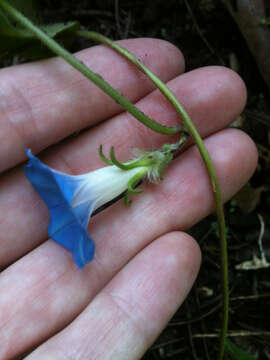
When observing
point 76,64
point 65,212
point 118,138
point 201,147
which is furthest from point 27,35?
point 201,147

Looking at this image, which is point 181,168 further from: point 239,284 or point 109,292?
point 239,284

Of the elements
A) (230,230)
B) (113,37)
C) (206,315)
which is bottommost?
(206,315)

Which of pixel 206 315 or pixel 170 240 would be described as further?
pixel 206 315

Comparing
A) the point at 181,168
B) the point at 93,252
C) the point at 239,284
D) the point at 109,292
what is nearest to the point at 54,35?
the point at 181,168

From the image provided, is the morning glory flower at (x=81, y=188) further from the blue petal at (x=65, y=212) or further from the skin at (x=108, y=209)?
the skin at (x=108, y=209)

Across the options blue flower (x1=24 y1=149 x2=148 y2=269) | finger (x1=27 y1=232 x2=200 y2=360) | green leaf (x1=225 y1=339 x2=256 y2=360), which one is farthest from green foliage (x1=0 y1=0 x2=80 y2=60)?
green leaf (x1=225 y1=339 x2=256 y2=360)

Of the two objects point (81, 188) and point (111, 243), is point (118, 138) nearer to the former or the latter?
point (81, 188)

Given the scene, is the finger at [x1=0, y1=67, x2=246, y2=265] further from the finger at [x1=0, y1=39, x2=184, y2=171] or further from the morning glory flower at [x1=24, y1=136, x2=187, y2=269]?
the morning glory flower at [x1=24, y1=136, x2=187, y2=269]
